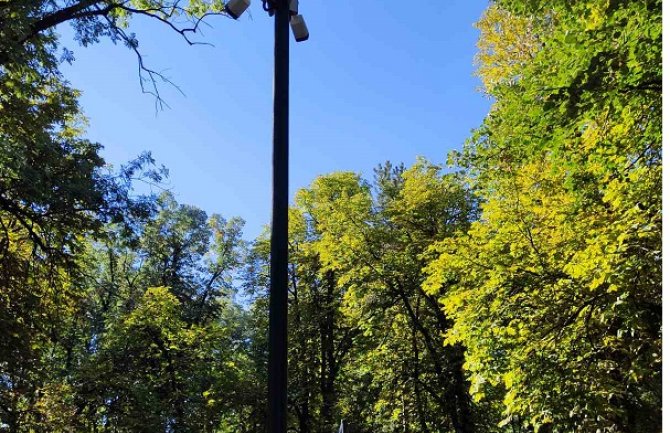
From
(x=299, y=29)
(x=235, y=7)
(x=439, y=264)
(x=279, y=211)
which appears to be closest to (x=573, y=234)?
(x=439, y=264)

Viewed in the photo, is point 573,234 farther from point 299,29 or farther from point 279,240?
point 279,240

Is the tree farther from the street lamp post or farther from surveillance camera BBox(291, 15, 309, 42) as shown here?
the street lamp post

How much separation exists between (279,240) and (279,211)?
195mm

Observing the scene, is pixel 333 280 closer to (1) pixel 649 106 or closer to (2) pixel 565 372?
(2) pixel 565 372

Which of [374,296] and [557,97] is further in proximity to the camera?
[374,296]

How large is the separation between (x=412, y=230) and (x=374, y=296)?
7.55ft

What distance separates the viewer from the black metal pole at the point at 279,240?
9.70 ft

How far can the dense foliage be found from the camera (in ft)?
21.3

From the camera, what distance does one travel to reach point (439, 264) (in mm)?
10102

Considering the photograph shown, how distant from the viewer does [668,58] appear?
5.75 ft

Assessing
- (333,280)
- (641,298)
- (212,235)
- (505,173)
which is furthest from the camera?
(212,235)

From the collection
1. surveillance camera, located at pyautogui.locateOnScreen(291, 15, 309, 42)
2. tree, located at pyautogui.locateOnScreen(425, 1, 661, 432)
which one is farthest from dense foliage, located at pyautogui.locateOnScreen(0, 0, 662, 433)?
surveillance camera, located at pyautogui.locateOnScreen(291, 15, 309, 42)

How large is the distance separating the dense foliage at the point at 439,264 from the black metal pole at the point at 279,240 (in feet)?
11.1

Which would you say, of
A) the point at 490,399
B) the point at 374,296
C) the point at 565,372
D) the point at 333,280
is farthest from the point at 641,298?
the point at 333,280
